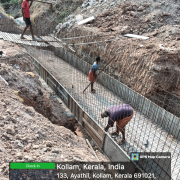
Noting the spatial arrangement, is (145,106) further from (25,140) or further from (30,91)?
(25,140)

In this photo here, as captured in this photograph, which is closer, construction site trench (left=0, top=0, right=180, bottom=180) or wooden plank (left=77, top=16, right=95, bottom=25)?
construction site trench (left=0, top=0, right=180, bottom=180)

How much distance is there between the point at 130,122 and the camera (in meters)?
5.64

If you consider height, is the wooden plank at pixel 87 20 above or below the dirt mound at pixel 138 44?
above

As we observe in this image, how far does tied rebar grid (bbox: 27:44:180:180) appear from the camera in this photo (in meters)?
4.46

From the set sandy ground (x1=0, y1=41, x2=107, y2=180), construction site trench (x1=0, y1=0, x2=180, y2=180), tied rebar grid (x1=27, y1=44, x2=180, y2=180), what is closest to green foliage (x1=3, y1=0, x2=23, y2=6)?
construction site trench (x1=0, y1=0, x2=180, y2=180)

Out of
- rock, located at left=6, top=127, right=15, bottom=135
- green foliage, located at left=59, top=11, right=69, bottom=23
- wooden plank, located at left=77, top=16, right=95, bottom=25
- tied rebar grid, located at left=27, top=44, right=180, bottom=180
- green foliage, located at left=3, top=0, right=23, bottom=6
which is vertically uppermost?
green foliage, located at left=3, top=0, right=23, bottom=6

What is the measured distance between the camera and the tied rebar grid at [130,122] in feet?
14.6

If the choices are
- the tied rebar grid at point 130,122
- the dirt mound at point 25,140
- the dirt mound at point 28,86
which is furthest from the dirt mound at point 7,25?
the dirt mound at point 25,140

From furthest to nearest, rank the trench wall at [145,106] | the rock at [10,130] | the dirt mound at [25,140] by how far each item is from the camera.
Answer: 1. the trench wall at [145,106]
2. the rock at [10,130]
3. the dirt mound at [25,140]

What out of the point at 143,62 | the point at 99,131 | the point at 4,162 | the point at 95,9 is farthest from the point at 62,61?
the point at 4,162

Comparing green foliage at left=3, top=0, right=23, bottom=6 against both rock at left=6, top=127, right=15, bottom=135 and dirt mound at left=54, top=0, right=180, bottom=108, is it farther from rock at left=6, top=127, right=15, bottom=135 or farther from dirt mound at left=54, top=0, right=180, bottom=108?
rock at left=6, top=127, right=15, bottom=135

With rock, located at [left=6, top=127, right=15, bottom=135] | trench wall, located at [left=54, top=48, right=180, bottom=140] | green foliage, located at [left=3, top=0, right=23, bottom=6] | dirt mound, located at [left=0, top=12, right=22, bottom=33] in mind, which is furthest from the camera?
green foliage, located at [left=3, top=0, right=23, bottom=6]

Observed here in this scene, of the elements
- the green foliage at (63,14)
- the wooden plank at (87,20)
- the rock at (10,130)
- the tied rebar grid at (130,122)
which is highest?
the green foliage at (63,14)

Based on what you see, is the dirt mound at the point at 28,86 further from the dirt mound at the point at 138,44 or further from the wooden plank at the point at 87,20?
the wooden plank at the point at 87,20
